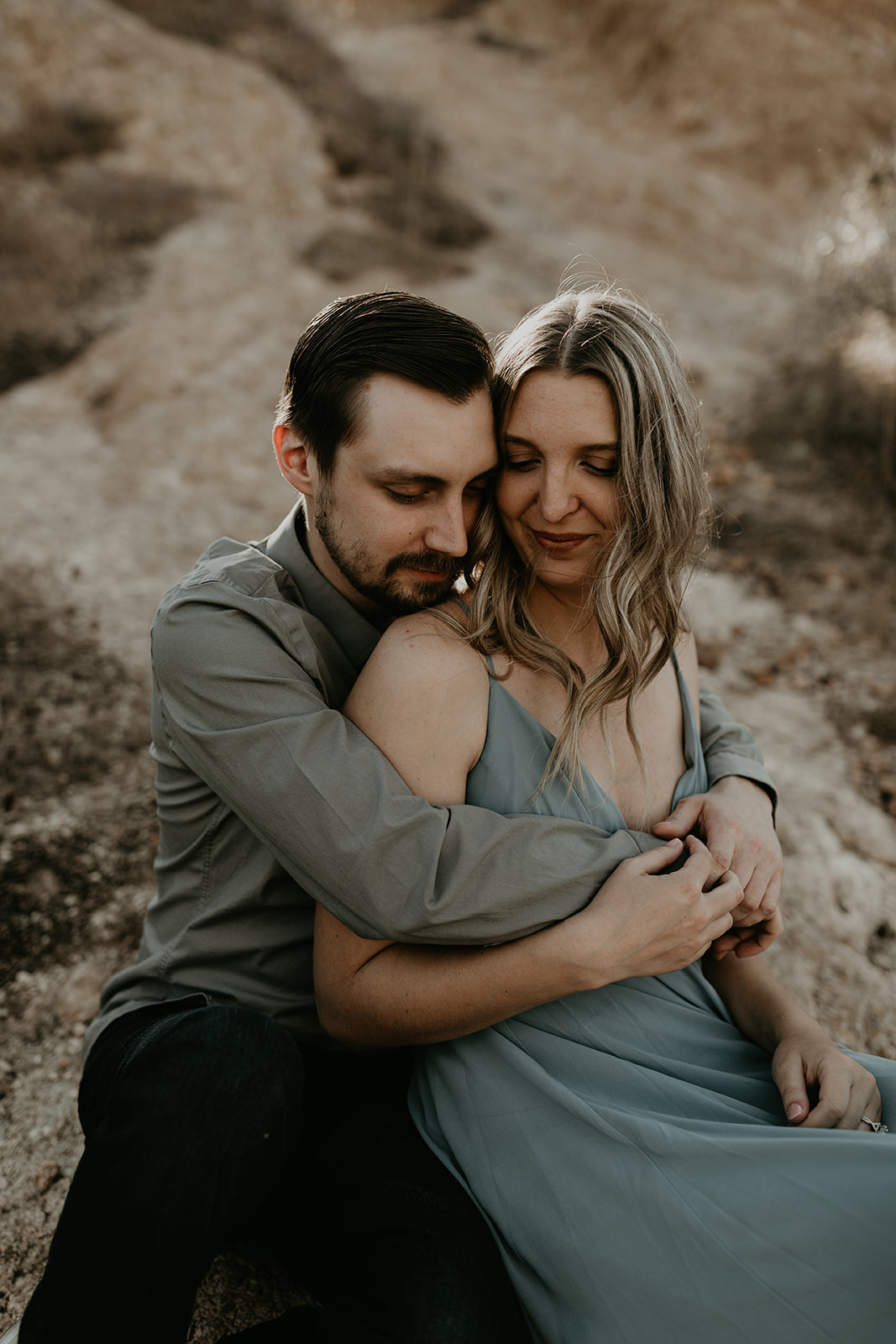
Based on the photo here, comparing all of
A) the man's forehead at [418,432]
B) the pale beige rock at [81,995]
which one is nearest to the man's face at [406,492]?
the man's forehead at [418,432]

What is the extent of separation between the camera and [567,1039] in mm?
1820

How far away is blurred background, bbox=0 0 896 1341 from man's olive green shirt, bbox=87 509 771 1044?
2.57 feet

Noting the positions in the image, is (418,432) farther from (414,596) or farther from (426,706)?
(426,706)

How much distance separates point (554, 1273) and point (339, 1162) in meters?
0.47

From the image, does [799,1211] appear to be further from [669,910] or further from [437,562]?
[437,562]

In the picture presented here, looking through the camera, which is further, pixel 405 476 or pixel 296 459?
pixel 296 459

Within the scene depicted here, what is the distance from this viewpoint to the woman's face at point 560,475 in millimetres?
1944

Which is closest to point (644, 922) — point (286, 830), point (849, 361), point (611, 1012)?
point (611, 1012)

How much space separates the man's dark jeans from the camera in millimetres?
1405

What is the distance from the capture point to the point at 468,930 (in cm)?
169

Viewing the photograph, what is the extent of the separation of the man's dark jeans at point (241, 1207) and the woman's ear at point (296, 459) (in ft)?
4.13

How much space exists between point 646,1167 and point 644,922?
430 millimetres

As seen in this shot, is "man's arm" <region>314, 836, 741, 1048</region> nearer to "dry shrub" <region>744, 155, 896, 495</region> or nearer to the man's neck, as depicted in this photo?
the man's neck

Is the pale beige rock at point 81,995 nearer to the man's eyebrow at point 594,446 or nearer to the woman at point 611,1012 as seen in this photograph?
the woman at point 611,1012
